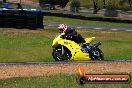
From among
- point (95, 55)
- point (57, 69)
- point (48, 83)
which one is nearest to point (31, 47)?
point (95, 55)

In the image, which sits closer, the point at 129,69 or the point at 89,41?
the point at 129,69

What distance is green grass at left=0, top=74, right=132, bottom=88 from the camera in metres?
11.2

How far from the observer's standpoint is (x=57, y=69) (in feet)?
50.5

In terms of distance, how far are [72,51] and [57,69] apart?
2.72 meters

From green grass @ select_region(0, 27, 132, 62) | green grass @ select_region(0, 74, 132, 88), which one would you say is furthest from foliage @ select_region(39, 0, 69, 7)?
green grass @ select_region(0, 74, 132, 88)

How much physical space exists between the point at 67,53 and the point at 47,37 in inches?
491

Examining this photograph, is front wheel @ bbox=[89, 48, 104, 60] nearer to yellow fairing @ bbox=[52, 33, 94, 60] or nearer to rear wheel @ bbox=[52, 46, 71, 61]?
yellow fairing @ bbox=[52, 33, 94, 60]

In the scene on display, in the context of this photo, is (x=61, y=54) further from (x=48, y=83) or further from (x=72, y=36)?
(x=48, y=83)

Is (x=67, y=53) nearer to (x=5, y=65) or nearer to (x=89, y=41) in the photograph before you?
(x=89, y=41)

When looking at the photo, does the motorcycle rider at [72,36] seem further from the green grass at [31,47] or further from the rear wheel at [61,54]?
the green grass at [31,47]

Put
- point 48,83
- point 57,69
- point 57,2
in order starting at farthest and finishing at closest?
point 57,2
point 57,69
point 48,83

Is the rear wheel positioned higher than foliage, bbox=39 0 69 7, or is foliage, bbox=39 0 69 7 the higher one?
foliage, bbox=39 0 69 7

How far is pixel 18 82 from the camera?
12.4m

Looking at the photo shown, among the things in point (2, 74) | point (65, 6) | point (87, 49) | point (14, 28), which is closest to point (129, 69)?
point (87, 49)
